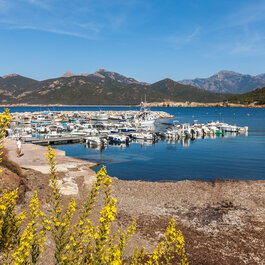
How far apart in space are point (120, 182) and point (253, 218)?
12.8 metres

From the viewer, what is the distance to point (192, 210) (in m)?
18.8

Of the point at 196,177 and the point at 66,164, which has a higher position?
the point at 66,164

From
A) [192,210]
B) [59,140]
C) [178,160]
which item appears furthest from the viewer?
[59,140]

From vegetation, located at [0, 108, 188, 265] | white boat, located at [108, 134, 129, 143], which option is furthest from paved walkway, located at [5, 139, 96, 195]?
white boat, located at [108, 134, 129, 143]

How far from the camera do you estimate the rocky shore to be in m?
13.3

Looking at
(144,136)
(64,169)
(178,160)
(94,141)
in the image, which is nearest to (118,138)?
(94,141)

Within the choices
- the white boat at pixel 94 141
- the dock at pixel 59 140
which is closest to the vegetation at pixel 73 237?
the white boat at pixel 94 141

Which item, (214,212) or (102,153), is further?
(102,153)

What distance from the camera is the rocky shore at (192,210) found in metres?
13.3

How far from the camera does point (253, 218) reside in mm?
17250

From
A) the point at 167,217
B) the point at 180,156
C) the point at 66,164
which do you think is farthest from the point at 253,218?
the point at 180,156

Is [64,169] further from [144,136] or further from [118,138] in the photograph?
[144,136]

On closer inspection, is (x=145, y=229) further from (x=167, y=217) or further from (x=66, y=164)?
(x=66, y=164)

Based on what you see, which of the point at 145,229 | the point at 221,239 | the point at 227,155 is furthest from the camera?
the point at 227,155
